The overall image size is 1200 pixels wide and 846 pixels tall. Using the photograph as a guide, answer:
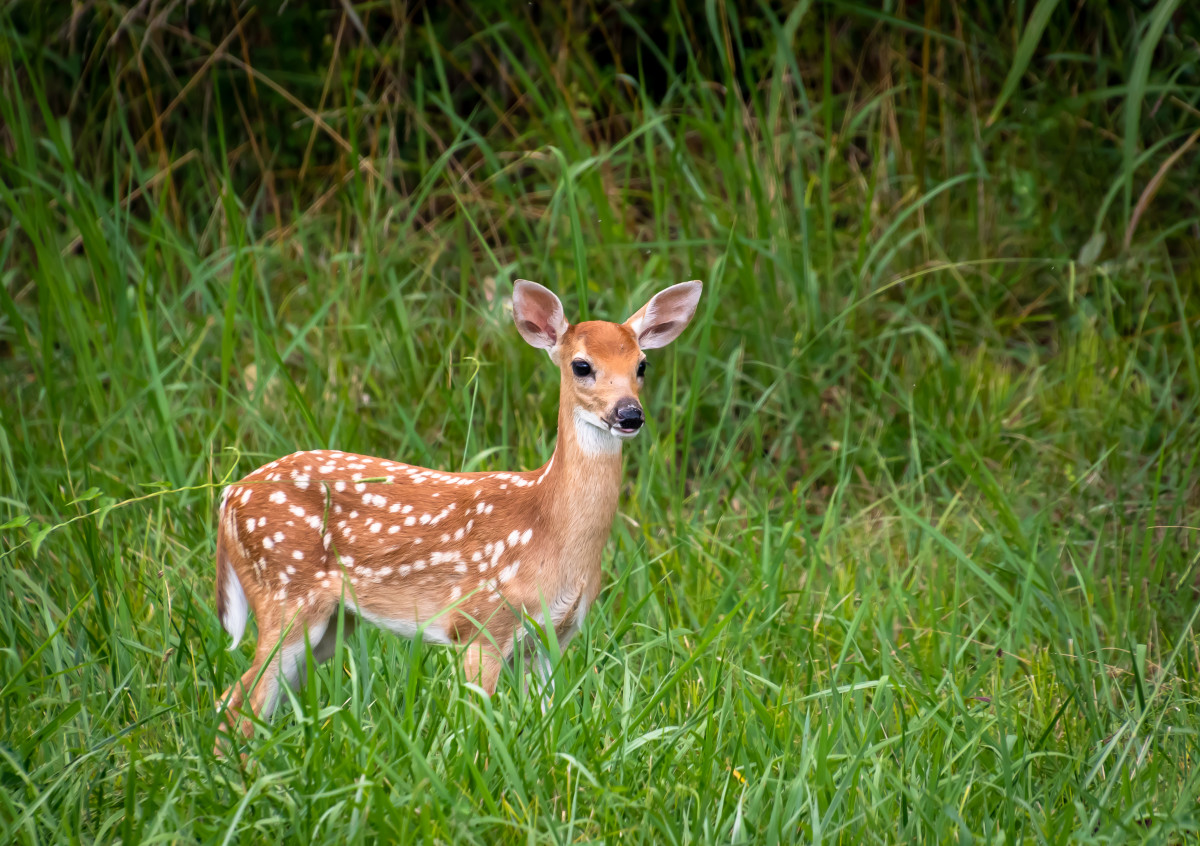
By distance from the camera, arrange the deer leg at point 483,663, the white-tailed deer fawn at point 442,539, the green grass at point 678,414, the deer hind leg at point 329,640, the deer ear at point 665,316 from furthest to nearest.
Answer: the deer ear at point 665,316, the deer hind leg at point 329,640, the white-tailed deer fawn at point 442,539, the deer leg at point 483,663, the green grass at point 678,414

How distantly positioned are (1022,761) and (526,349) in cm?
274

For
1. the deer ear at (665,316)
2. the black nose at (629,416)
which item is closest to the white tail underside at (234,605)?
the black nose at (629,416)

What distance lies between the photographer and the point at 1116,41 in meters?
6.10

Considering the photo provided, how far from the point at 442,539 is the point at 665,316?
91 centimetres

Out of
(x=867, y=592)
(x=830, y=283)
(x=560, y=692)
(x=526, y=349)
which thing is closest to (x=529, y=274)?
(x=526, y=349)

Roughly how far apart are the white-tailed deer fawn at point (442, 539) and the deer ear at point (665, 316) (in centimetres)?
7

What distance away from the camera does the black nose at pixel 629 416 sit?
3393 millimetres

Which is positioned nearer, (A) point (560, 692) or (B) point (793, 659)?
(A) point (560, 692)

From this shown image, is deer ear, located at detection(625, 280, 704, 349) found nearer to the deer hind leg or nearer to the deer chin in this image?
the deer chin

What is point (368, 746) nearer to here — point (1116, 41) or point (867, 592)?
point (867, 592)

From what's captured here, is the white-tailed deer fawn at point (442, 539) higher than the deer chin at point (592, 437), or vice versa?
the deer chin at point (592, 437)

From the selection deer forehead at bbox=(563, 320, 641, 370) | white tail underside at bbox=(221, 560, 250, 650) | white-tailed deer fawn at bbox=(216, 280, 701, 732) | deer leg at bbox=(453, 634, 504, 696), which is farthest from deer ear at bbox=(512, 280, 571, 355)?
white tail underside at bbox=(221, 560, 250, 650)

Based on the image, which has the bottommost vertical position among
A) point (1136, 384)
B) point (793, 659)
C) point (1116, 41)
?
point (1136, 384)

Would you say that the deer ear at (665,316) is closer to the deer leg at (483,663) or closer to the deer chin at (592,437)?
the deer chin at (592,437)
